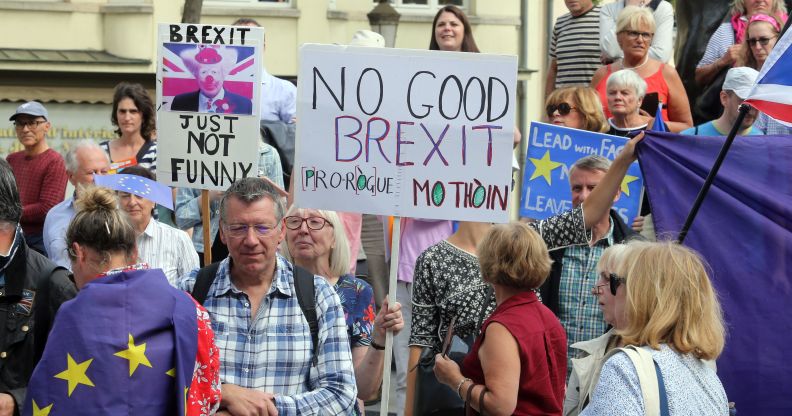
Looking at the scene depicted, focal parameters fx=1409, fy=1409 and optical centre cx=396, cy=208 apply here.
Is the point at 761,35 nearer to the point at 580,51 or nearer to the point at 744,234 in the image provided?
the point at 580,51

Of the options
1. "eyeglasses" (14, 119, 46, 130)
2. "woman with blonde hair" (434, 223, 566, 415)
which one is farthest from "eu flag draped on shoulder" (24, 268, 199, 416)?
"eyeglasses" (14, 119, 46, 130)

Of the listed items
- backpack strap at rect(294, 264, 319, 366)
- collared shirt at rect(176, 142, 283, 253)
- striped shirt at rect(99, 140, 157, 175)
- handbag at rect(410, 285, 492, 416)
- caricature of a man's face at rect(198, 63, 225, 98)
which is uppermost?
caricature of a man's face at rect(198, 63, 225, 98)

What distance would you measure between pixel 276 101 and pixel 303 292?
5224 mm

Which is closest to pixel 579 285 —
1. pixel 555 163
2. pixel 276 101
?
pixel 555 163

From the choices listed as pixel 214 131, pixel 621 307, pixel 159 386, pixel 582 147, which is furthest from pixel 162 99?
pixel 621 307

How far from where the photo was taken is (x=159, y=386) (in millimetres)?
4520

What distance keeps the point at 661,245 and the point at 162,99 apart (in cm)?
368

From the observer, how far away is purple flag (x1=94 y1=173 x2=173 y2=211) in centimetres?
712

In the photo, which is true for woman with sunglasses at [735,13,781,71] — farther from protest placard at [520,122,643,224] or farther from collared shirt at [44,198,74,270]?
collared shirt at [44,198,74,270]

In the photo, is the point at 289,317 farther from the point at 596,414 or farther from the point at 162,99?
the point at 162,99

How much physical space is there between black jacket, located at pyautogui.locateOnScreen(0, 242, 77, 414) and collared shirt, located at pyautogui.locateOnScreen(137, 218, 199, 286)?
5.77 feet

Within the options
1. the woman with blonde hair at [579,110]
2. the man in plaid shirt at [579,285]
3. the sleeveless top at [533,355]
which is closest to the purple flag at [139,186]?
the man in plaid shirt at [579,285]

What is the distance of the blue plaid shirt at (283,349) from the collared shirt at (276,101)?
16.7ft

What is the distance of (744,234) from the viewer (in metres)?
5.95
